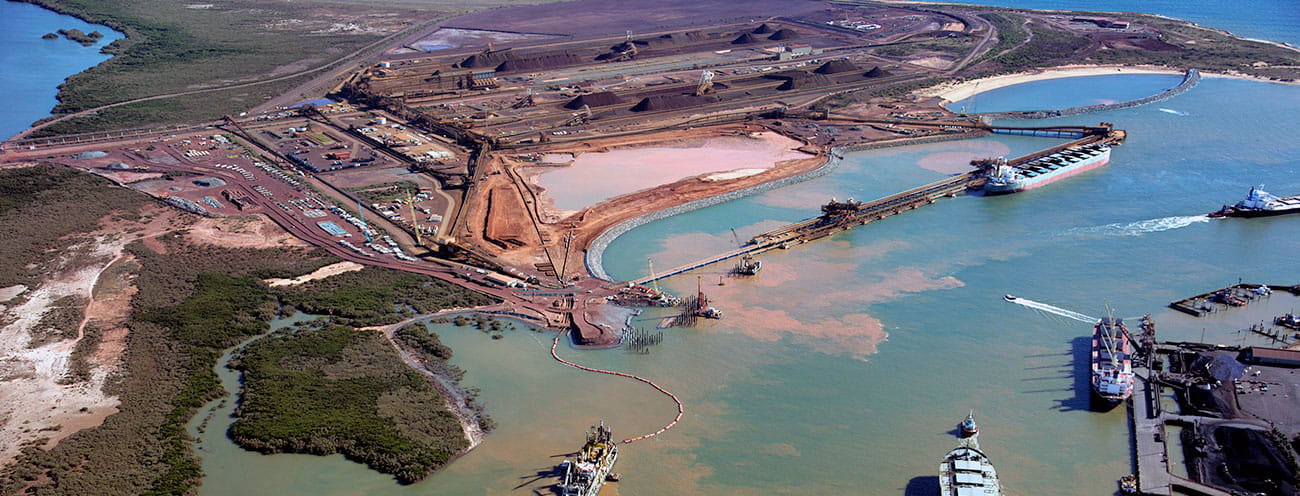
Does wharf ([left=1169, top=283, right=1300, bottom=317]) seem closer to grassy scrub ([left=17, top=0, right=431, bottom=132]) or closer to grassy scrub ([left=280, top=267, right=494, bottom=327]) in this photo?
grassy scrub ([left=280, top=267, right=494, bottom=327])

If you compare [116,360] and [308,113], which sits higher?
[308,113]

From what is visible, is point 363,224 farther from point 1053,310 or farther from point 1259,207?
point 1259,207

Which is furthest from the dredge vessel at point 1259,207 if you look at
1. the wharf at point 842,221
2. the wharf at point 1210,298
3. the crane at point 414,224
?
the crane at point 414,224

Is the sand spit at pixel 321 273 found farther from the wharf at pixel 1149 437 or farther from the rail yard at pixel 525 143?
the wharf at pixel 1149 437

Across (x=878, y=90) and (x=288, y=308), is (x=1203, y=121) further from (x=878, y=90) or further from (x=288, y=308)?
(x=288, y=308)

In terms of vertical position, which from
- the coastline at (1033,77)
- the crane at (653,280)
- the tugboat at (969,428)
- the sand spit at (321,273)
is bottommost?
the tugboat at (969,428)

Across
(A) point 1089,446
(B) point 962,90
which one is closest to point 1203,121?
(B) point 962,90
